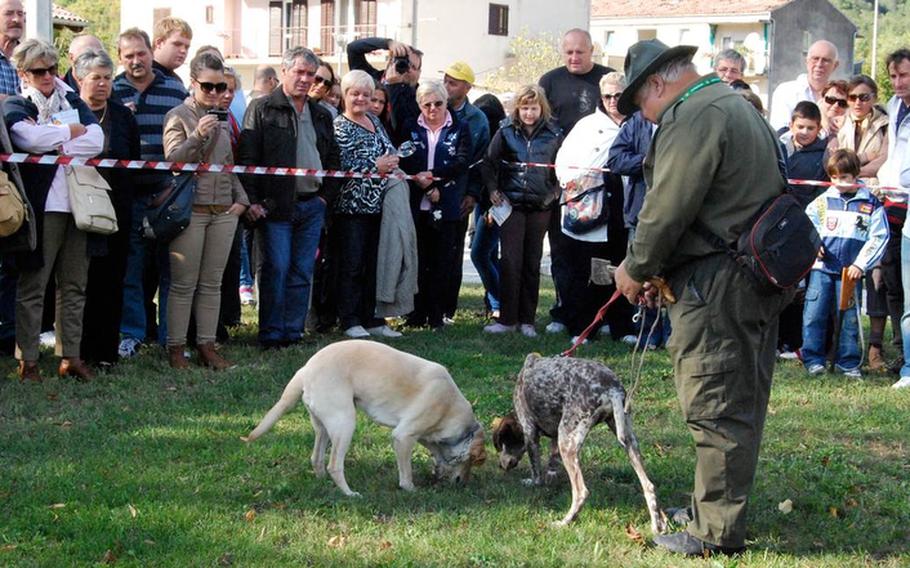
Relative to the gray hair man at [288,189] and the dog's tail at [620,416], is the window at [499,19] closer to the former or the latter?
the gray hair man at [288,189]

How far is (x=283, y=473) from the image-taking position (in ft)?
21.7

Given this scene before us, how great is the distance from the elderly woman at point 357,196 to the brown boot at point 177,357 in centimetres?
196

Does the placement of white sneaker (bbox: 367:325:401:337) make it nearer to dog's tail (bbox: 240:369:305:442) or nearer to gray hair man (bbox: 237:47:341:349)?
gray hair man (bbox: 237:47:341:349)

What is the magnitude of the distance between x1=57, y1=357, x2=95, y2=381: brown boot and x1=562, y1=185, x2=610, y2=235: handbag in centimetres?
463

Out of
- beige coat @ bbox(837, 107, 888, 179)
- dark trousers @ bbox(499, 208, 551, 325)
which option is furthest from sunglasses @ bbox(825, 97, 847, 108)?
dark trousers @ bbox(499, 208, 551, 325)

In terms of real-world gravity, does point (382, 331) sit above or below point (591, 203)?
below

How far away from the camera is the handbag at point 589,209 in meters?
11.0

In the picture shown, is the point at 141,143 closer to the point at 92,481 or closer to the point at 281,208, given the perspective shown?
the point at 281,208

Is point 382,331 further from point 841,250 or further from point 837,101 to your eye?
point 837,101

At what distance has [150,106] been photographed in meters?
9.73

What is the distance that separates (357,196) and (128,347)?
8.10ft

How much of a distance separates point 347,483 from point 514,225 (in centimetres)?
527

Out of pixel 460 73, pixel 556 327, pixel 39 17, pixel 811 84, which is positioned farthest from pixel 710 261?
pixel 39 17

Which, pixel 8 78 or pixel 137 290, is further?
pixel 137 290
